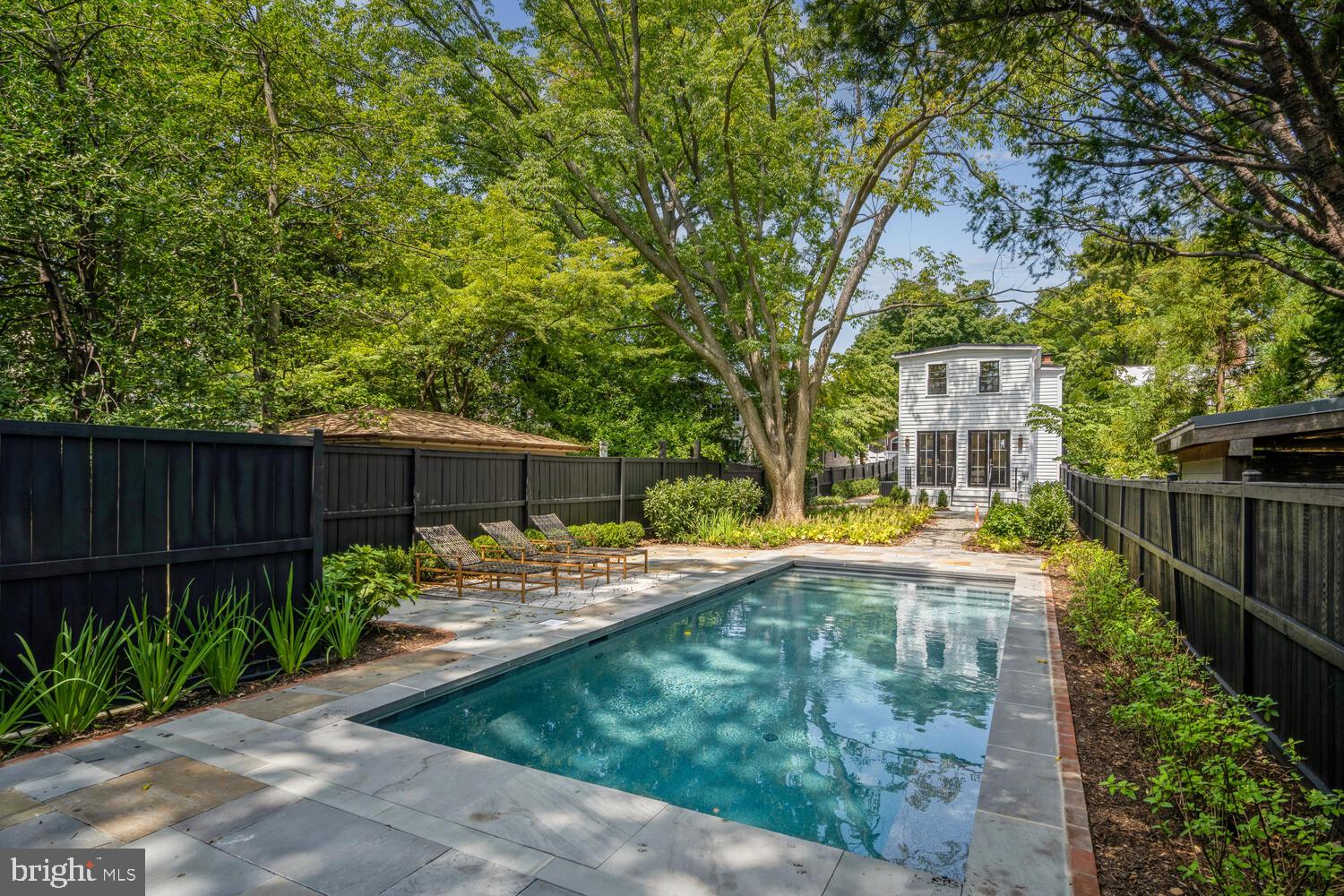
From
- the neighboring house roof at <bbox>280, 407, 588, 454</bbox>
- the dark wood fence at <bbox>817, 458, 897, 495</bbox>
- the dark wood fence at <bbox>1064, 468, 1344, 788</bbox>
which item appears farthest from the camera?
the dark wood fence at <bbox>817, 458, 897, 495</bbox>

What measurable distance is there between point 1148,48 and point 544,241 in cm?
1284

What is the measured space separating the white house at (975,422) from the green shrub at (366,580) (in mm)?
20219

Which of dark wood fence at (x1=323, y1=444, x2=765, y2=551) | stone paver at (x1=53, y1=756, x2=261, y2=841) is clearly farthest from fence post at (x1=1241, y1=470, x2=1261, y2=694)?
dark wood fence at (x1=323, y1=444, x2=765, y2=551)

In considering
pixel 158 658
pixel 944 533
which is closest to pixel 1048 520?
pixel 944 533

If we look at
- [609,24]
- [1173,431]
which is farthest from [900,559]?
[609,24]

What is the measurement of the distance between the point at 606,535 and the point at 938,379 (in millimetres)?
15183

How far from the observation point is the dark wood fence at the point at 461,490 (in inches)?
335

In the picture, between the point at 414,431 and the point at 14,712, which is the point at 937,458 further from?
the point at 14,712

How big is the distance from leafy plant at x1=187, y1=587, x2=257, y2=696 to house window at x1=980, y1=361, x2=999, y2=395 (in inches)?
866

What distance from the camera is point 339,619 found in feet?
18.7

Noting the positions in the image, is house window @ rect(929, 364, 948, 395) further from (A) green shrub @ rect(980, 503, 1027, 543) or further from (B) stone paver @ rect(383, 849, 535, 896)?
(B) stone paver @ rect(383, 849, 535, 896)

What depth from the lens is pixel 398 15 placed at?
574 inches

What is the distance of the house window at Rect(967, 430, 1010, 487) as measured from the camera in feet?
71.9

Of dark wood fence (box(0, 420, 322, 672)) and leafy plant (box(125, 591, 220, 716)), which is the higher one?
dark wood fence (box(0, 420, 322, 672))
